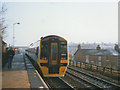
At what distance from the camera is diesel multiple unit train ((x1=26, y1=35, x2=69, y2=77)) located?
40.0 ft

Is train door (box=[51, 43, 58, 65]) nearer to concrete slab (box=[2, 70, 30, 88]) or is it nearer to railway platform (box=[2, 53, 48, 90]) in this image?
railway platform (box=[2, 53, 48, 90])

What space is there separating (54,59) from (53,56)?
233 millimetres

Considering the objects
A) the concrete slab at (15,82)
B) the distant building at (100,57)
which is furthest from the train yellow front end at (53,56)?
the distant building at (100,57)

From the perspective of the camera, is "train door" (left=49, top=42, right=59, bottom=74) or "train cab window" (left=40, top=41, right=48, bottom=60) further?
"train cab window" (left=40, top=41, right=48, bottom=60)

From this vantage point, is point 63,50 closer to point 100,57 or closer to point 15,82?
point 15,82

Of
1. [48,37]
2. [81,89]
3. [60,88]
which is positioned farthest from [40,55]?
[81,89]

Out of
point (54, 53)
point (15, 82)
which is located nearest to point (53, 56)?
point (54, 53)

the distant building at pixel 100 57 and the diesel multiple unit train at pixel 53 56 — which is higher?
the diesel multiple unit train at pixel 53 56

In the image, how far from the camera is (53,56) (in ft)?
40.6

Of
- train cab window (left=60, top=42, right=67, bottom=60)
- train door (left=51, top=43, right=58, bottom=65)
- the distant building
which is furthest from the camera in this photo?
the distant building

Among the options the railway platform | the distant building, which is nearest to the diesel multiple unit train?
the railway platform

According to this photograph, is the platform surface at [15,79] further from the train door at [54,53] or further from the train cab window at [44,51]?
the train door at [54,53]

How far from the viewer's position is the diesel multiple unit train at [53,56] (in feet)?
40.0

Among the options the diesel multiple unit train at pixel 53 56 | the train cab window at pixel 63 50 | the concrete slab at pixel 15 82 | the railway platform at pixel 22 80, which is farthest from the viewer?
the train cab window at pixel 63 50
